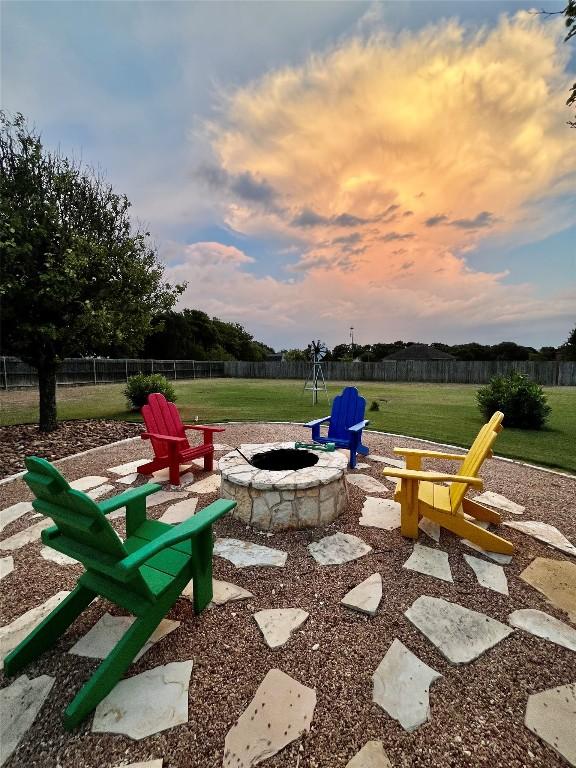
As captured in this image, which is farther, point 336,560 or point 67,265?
point 67,265

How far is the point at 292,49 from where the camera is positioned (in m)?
6.36

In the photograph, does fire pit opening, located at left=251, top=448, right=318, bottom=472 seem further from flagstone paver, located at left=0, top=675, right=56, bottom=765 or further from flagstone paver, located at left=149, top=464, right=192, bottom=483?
flagstone paver, located at left=0, top=675, right=56, bottom=765

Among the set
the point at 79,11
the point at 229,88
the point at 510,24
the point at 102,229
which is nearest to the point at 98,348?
the point at 102,229

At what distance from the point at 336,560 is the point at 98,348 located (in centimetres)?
646

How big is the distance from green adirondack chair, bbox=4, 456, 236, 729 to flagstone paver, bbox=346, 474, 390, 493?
Answer: 2.26 meters

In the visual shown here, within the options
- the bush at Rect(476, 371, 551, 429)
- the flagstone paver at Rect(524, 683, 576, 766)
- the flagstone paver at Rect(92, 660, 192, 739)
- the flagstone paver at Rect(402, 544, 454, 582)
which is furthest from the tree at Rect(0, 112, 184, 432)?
the bush at Rect(476, 371, 551, 429)

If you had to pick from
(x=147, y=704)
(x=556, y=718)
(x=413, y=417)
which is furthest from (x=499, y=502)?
(x=413, y=417)

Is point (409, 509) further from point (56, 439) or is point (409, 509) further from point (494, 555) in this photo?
point (56, 439)

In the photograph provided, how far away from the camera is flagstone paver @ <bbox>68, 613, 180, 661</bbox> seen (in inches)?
70.5

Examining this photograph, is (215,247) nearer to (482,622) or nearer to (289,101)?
(289,101)

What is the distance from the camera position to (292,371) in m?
30.3

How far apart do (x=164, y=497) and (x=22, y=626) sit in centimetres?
172

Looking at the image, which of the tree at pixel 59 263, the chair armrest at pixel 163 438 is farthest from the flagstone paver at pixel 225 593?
the tree at pixel 59 263

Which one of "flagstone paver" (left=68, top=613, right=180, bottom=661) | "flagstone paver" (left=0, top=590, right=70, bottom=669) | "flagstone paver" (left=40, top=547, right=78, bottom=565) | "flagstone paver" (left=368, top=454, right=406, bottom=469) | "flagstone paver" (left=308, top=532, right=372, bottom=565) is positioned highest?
"flagstone paver" (left=368, top=454, right=406, bottom=469)
